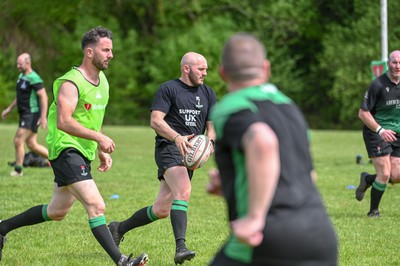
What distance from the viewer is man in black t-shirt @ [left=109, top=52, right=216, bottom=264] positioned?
7.79 metres

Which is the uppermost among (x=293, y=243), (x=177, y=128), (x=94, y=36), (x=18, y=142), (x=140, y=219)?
(x=94, y=36)

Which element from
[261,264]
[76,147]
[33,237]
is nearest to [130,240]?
[33,237]

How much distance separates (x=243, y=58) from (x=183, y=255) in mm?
3909

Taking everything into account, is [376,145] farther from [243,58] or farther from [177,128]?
[243,58]

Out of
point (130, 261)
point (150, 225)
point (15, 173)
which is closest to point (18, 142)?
point (15, 173)

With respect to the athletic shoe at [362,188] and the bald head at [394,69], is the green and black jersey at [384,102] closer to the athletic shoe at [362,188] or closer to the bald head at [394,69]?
the bald head at [394,69]

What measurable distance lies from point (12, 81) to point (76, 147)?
41.1m

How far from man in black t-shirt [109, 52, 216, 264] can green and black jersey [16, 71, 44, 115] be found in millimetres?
7420

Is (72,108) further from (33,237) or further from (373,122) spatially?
(373,122)

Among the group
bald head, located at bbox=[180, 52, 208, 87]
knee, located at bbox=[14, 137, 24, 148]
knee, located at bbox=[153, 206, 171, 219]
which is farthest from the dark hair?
knee, located at bbox=[14, 137, 24, 148]

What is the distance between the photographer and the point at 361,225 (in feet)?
32.5

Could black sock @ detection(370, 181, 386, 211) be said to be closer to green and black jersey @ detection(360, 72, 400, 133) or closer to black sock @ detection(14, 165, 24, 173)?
green and black jersey @ detection(360, 72, 400, 133)

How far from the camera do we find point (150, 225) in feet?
33.0

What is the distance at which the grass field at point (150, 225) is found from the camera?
316 inches
